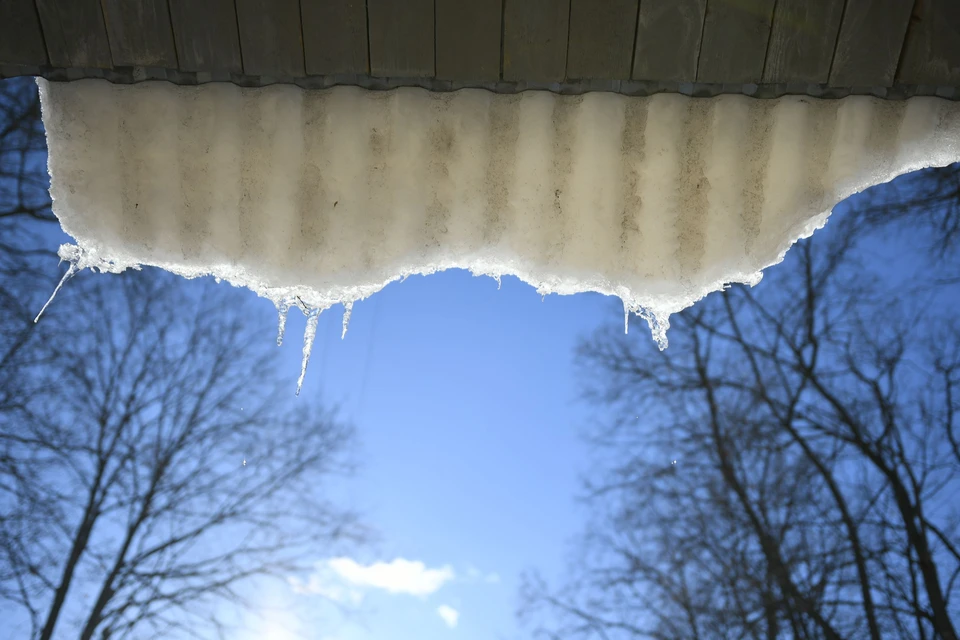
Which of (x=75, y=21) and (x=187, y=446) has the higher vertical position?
(x=187, y=446)

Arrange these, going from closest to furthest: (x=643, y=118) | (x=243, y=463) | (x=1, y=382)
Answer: (x=643, y=118) < (x=1, y=382) < (x=243, y=463)

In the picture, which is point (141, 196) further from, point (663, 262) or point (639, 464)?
point (639, 464)

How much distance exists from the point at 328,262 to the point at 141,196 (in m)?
0.35

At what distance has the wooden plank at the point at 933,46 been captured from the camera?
1138 mm

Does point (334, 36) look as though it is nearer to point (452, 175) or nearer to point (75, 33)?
point (452, 175)

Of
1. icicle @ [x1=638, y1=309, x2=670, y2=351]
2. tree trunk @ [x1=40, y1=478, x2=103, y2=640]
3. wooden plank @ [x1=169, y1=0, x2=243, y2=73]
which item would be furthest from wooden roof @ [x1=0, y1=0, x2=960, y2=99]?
tree trunk @ [x1=40, y1=478, x2=103, y2=640]

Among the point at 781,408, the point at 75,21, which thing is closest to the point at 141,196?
the point at 75,21

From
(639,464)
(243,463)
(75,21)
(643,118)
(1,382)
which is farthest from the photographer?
(243,463)

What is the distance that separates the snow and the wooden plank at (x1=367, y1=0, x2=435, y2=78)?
9 centimetres

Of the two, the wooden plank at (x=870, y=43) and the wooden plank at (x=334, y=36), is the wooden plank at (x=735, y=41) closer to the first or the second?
the wooden plank at (x=870, y=43)

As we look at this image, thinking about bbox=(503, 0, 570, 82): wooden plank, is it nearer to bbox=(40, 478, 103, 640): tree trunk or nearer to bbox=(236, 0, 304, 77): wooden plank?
bbox=(236, 0, 304, 77): wooden plank

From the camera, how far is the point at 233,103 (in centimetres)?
128

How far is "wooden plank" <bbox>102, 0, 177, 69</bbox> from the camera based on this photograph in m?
1.15

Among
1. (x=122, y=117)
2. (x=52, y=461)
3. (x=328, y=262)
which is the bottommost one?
(x=328, y=262)
